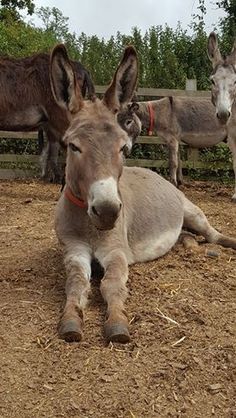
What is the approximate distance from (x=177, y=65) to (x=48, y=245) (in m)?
8.20

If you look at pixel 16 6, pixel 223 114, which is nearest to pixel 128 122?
pixel 223 114

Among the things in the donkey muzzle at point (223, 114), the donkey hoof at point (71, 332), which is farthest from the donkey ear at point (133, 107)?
the donkey hoof at point (71, 332)

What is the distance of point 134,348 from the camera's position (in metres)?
2.81

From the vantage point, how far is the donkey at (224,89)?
7.99 metres

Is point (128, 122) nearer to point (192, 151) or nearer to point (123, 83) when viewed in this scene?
point (192, 151)

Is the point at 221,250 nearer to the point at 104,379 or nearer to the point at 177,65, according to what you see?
the point at 104,379

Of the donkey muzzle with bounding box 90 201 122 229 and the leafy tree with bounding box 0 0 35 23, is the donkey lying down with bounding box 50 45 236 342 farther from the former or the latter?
the leafy tree with bounding box 0 0 35 23

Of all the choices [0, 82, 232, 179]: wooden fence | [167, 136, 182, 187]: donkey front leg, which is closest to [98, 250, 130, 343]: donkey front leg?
[167, 136, 182, 187]: donkey front leg

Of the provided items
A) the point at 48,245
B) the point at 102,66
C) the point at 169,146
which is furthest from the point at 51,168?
the point at 48,245

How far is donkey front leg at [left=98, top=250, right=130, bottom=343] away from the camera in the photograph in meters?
2.84

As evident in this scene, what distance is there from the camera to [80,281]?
3.34 m

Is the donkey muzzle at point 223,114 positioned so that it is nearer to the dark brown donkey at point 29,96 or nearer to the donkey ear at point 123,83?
the dark brown donkey at point 29,96

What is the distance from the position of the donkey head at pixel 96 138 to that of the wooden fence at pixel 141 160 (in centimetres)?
691

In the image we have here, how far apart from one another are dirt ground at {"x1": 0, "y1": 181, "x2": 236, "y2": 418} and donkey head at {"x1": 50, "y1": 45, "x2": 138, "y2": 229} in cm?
62
